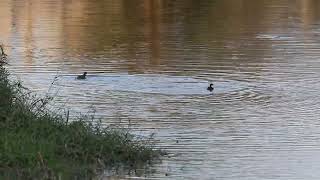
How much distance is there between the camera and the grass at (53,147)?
8.98 meters

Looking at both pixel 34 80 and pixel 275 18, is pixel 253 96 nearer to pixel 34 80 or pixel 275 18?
pixel 34 80

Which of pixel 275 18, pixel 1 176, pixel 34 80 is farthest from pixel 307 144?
pixel 275 18

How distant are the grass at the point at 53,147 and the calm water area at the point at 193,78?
29 cm

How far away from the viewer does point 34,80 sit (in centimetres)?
1620

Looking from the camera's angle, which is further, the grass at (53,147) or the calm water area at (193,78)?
the calm water area at (193,78)

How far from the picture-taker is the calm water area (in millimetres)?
10883

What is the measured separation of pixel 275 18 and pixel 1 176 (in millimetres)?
19910

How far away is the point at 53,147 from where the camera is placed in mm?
9430

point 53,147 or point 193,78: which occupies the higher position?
point 193,78

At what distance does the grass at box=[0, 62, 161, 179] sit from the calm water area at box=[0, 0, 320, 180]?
29 cm

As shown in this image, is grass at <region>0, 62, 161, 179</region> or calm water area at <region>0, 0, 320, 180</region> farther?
calm water area at <region>0, 0, 320, 180</region>

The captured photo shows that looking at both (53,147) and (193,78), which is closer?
(53,147)

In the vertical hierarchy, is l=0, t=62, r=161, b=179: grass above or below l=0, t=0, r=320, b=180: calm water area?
below

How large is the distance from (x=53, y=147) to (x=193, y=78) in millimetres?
7220
